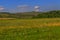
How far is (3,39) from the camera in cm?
2352

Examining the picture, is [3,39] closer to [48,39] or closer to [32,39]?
[32,39]

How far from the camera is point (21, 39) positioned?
23.1 meters

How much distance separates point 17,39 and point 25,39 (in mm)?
997

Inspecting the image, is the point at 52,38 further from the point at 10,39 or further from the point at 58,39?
the point at 10,39

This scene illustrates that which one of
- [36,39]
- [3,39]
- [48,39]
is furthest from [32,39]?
[3,39]

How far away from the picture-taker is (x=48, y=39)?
22578mm

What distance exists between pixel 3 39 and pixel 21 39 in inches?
91.6

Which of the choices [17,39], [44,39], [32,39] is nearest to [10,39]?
[17,39]

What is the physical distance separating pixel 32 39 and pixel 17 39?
1.87 meters

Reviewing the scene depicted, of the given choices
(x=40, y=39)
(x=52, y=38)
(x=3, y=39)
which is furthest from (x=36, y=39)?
(x=3, y=39)

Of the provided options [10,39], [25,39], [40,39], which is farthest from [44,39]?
[10,39]

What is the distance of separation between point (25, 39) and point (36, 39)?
1.37 metres

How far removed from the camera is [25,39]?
2320cm

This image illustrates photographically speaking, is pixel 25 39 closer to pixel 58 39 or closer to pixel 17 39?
pixel 17 39
